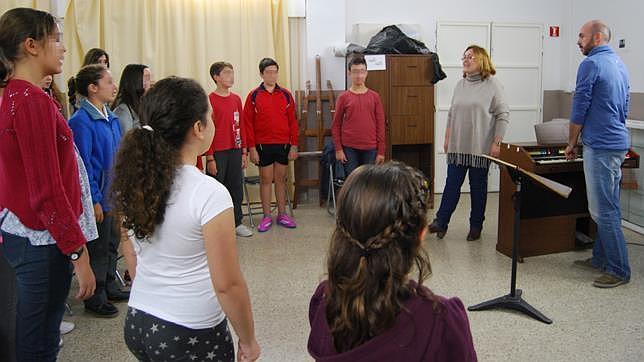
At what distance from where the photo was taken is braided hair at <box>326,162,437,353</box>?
1027 mm

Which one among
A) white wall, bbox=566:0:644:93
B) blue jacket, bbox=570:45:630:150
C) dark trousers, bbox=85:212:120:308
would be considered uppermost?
white wall, bbox=566:0:644:93

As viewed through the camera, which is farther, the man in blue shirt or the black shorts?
the black shorts

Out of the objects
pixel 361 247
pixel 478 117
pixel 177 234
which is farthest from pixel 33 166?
pixel 478 117

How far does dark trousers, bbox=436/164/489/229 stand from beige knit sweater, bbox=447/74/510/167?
0.09m

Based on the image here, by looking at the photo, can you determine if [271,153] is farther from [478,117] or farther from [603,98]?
[603,98]

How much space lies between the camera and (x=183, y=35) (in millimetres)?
5320

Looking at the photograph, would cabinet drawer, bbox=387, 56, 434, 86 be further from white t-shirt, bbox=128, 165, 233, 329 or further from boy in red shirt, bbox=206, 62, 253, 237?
white t-shirt, bbox=128, 165, 233, 329

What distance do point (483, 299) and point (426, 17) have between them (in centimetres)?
361

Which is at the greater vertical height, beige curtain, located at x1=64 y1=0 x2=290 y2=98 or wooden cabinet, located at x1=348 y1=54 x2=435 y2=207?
beige curtain, located at x1=64 y1=0 x2=290 y2=98

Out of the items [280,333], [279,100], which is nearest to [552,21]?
[279,100]

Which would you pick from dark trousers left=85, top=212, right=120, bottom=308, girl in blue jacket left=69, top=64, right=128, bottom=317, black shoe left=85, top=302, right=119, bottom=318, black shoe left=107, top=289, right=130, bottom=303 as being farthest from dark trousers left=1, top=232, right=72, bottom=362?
black shoe left=107, top=289, right=130, bottom=303

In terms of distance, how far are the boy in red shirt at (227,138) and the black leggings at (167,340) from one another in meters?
2.99

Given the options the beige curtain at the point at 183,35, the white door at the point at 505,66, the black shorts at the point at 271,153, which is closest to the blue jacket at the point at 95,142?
the black shorts at the point at 271,153

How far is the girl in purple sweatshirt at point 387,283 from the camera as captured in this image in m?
1.02
